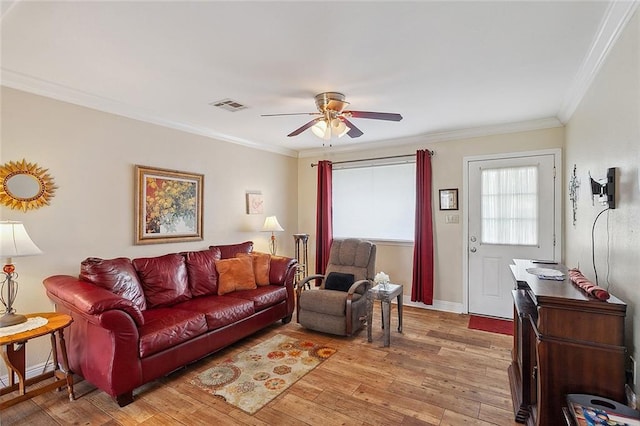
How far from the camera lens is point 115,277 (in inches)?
113

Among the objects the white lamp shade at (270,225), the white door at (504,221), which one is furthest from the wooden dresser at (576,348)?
the white lamp shade at (270,225)

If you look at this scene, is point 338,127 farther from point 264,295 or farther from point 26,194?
point 26,194

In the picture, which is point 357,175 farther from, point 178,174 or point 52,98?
point 52,98

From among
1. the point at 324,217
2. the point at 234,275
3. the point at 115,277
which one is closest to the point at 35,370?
the point at 115,277

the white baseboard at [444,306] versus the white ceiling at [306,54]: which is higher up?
the white ceiling at [306,54]

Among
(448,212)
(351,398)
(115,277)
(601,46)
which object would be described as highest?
(601,46)

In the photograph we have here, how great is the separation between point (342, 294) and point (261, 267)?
1126 mm

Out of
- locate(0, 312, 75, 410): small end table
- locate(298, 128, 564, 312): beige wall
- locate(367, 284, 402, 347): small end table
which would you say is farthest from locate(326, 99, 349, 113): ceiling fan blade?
locate(0, 312, 75, 410): small end table

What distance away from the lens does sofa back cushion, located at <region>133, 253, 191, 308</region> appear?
322 cm

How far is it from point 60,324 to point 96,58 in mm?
1971

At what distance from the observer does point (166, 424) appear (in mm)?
2186

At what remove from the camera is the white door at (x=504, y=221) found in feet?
13.0

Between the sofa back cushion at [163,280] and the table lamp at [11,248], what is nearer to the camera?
the table lamp at [11,248]

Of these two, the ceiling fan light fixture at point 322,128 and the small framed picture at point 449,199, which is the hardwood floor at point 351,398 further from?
the ceiling fan light fixture at point 322,128
